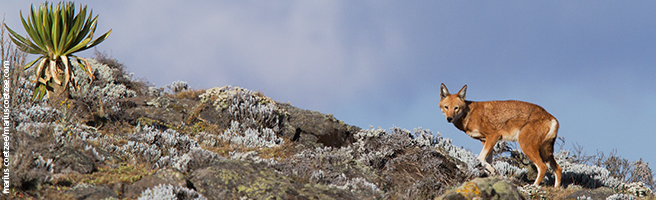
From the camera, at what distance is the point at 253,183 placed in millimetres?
6852

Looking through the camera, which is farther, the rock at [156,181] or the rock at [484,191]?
the rock at [484,191]

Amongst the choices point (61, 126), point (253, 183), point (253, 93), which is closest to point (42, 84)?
point (61, 126)

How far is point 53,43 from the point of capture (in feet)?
42.6

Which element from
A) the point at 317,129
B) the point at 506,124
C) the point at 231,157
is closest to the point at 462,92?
the point at 506,124

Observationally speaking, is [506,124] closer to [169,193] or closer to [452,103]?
[452,103]

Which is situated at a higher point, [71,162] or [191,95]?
[191,95]

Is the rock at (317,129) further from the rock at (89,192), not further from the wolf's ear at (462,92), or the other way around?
the rock at (89,192)

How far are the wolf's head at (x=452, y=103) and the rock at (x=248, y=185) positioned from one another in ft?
13.5

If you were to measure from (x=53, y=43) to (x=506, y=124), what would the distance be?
494 inches

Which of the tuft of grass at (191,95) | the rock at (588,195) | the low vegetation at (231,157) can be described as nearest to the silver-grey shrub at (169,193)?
the low vegetation at (231,157)

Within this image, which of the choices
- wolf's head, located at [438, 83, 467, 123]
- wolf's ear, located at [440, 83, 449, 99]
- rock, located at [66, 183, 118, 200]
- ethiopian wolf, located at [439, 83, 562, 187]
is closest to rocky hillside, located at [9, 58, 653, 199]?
rock, located at [66, 183, 118, 200]

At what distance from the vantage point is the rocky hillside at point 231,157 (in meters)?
6.62

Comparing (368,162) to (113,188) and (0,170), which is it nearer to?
(113,188)

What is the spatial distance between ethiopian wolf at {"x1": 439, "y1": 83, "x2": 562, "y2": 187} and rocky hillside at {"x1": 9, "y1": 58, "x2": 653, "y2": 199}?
631 millimetres
